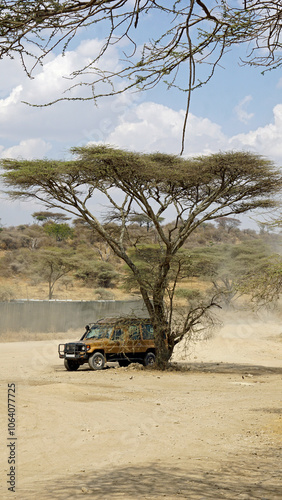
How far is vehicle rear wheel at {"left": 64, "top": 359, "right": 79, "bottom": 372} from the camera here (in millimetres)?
20969

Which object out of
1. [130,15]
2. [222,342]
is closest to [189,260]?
[222,342]

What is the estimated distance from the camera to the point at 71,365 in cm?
2109

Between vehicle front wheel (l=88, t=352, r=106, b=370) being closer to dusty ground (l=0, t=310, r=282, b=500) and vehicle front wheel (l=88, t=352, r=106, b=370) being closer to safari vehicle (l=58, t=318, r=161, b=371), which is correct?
safari vehicle (l=58, t=318, r=161, b=371)

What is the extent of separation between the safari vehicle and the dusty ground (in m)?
0.92

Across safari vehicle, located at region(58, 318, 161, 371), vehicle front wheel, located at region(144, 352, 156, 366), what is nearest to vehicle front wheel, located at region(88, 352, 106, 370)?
safari vehicle, located at region(58, 318, 161, 371)

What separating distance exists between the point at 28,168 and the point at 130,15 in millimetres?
15940

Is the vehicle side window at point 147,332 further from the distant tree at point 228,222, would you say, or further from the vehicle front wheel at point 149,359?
the distant tree at point 228,222

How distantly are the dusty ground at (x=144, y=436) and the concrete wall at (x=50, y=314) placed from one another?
1505 cm

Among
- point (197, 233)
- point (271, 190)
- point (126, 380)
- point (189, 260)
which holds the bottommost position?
point (126, 380)

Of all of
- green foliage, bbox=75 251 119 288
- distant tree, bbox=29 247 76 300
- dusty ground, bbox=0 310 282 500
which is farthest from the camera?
green foliage, bbox=75 251 119 288

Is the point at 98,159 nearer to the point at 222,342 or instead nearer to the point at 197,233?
the point at 222,342

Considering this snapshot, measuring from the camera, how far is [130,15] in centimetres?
438

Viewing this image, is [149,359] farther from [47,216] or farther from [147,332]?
[47,216]

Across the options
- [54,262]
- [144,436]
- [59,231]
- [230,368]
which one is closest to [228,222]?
[59,231]
